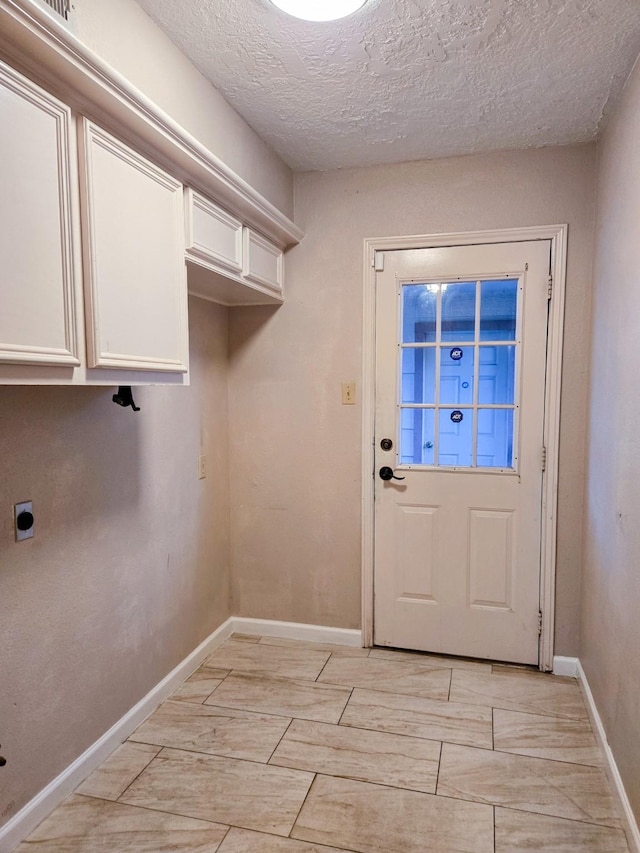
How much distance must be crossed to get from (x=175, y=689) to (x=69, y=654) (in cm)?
78

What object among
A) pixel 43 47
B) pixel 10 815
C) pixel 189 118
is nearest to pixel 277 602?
pixel 10 815

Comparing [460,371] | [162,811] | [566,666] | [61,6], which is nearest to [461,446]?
→ [460,371]

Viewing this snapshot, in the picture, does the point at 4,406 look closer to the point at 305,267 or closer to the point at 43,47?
the point at 43,47

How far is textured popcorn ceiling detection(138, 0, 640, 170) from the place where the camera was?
1592 millimetres

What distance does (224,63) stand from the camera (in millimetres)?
1848

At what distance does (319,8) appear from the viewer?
4.94 ft

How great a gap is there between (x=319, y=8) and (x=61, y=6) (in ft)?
2.28

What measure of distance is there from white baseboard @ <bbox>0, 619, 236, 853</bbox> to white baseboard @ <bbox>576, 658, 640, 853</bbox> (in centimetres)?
180

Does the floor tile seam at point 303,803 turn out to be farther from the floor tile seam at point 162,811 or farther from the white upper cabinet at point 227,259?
the white upper cabinet at point 227,259

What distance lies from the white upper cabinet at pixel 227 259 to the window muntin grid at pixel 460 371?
702mm

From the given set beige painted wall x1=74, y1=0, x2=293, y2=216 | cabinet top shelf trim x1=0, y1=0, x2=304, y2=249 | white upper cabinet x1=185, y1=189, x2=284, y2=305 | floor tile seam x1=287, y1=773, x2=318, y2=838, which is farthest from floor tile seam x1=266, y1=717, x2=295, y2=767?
beige painted wall x1=74, y1=0, x2=293, y2=216

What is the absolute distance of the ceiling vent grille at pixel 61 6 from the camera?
1240 millimetres

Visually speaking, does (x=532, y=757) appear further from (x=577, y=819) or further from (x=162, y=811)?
(x=162, y=811)

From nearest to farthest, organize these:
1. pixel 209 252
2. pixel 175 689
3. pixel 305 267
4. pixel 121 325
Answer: pixel 121 325 → pixel 209 252 → pixel 175 689 → pixel 305 267
